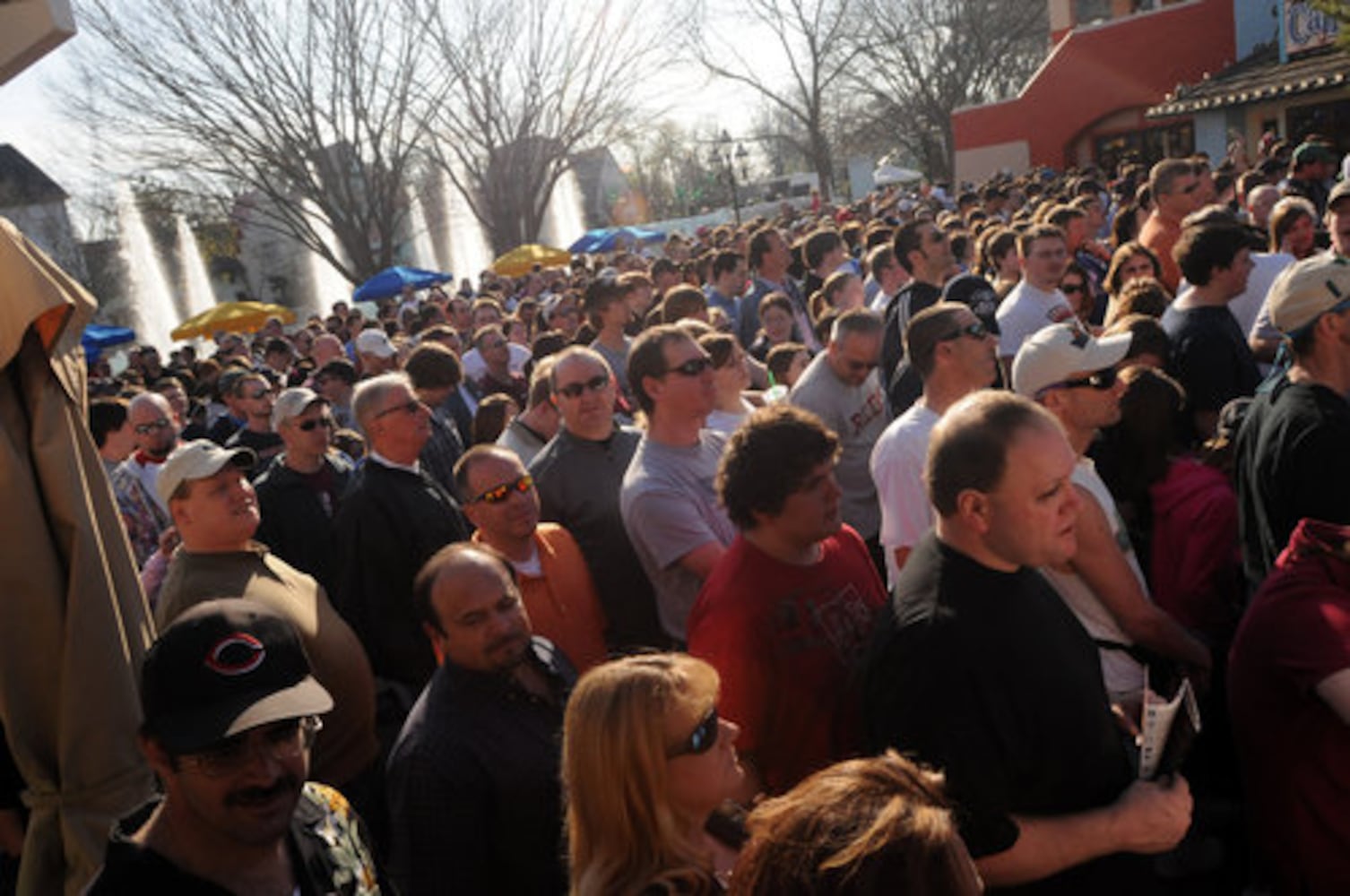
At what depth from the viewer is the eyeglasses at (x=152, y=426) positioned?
728 centimetres

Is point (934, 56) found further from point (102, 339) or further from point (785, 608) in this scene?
point (785, 608)

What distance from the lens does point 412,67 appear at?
1160 inches

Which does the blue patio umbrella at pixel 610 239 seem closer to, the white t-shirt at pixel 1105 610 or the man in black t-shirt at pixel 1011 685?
the white t-shirt at pixel 1105 610

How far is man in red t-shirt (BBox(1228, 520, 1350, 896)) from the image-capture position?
2.73 m

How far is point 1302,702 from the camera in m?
2.81

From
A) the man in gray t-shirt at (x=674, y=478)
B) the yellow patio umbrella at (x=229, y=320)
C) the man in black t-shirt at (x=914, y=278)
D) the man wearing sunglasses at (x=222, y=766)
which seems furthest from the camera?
the yellow patio umbrella at (x=229, y=320)

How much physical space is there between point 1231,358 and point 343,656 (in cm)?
433

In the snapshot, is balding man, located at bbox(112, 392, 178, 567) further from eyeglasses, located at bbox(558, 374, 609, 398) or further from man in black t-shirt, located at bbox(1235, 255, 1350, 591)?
man in black t-shirt, located at bbox(1235, 255, 1350, 591)

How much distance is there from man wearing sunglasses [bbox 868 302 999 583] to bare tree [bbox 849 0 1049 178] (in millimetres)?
43415

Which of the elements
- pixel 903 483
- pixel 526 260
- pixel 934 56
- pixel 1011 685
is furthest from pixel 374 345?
pixel 934 56

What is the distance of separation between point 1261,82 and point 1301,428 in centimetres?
2751

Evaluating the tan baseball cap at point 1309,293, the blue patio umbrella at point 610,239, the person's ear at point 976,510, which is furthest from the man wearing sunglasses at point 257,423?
the blue patio umbrella at point 610,239

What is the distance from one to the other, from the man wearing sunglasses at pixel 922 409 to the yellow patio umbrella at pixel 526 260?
24605 mm

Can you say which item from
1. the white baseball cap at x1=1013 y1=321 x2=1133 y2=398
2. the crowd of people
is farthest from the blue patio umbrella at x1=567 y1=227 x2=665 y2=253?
the white baseball cap at x1=1013 y1=321 x2=1133 y2=398
